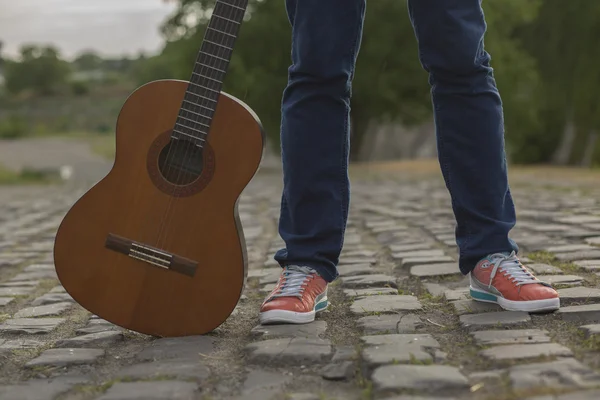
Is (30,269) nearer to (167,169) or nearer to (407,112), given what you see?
(167,169)

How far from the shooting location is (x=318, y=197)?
267 cm

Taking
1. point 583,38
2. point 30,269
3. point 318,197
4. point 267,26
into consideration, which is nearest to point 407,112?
point 267,26

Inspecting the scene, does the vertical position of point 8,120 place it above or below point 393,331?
below

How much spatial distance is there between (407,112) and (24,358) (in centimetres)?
1440

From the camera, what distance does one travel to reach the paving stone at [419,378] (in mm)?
1878

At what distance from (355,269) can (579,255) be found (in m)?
0.96

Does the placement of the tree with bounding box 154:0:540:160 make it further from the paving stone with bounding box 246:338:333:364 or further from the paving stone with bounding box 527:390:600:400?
the paving stone with bounding box 527:390:600:400

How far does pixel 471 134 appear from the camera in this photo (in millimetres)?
2672

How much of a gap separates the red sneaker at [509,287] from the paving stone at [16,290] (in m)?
1.88

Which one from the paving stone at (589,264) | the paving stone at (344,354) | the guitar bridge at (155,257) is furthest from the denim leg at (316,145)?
the paving stone at (589,264)

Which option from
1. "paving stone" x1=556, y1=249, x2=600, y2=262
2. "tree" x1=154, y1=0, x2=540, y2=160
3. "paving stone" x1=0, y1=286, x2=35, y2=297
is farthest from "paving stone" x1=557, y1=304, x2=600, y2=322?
"tree" x1=154, y1=0, x2=540, y2=160

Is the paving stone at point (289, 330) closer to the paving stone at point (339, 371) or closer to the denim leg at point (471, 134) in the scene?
the paving stone at point (339, 371)

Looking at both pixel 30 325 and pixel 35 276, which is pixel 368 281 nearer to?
pixel 30 325

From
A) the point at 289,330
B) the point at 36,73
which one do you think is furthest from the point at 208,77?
the point at 36,73
